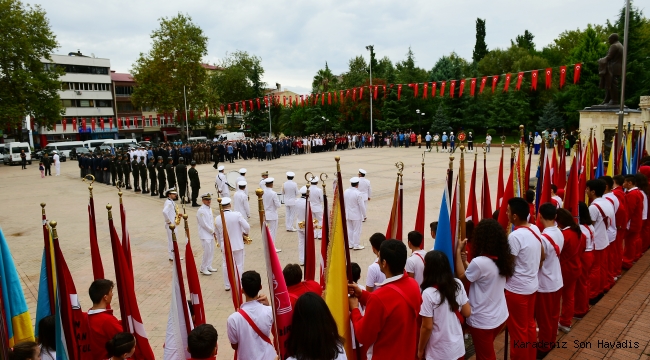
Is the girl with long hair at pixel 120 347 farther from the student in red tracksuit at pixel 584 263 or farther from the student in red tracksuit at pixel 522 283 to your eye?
the student in red tracksuit at pixel 584 263

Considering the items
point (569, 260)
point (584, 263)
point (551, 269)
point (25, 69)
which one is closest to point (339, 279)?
point (551, 269)

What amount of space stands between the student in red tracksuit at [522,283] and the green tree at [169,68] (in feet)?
163

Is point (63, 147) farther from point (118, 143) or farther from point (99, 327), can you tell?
point (99, 327)

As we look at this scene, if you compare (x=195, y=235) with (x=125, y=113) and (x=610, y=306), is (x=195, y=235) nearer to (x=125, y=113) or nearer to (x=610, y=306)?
(x=610, y=306)

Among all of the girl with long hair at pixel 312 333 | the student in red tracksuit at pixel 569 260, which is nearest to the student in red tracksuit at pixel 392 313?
the girl with long hair at pixel 312 333

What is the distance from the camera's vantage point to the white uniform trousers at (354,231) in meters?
10.3

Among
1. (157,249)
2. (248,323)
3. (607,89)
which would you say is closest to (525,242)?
(248,323)

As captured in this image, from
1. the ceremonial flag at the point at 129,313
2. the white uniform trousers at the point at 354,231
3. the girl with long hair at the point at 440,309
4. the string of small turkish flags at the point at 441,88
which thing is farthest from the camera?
the string of small turkish flags at the point at 441,88

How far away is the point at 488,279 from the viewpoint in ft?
13.0

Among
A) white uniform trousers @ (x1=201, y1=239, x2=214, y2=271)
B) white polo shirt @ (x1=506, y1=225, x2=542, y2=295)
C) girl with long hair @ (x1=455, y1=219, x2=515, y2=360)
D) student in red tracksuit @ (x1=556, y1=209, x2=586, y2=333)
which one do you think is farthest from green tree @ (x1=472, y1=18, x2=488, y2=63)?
girl with long hair @ (x1=455, y1=219, x2=515, y2=360)

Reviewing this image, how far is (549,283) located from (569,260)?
24.8 inches

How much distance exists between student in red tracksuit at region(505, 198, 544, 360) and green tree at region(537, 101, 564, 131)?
38611 mm

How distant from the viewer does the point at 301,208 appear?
1079cm

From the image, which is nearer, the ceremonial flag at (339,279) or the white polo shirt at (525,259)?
the ceremonial flag at (339,279)
